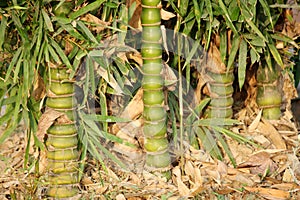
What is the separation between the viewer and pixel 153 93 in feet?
5.95

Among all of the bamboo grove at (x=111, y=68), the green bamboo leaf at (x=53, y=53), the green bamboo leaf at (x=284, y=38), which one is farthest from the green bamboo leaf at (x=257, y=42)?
the green bamboo leaf at (x=53, y=53)

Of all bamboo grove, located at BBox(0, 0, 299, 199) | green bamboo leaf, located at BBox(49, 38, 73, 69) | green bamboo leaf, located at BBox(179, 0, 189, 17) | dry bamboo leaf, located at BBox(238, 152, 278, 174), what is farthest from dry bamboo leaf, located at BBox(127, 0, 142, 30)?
dry bamboo leaf, located at BBox(238, 152, 278, 174)

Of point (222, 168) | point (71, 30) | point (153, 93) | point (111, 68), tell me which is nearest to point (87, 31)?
point (71, 30)

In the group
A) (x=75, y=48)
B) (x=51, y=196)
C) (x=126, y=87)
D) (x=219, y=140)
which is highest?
(x=75, y=48)

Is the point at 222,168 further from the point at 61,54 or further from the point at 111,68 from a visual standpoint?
the point at 61,54

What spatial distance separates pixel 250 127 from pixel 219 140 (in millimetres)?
218

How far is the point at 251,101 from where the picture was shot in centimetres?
231

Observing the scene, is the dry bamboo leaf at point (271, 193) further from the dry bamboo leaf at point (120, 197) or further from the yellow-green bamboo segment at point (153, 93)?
the dry bamboo leaf at point (120, 197)

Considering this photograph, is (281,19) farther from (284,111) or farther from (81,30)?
(81,30)

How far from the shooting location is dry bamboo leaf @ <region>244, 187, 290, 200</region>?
1.81 metres

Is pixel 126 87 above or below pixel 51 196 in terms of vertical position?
above

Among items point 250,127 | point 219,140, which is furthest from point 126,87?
point 250,127

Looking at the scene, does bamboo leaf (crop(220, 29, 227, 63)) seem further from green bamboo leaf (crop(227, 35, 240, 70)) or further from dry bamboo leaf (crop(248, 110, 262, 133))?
dry bamboo leaf (crop(248, 110, 262, 133))

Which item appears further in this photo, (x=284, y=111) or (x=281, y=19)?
(x=284, y=111)
